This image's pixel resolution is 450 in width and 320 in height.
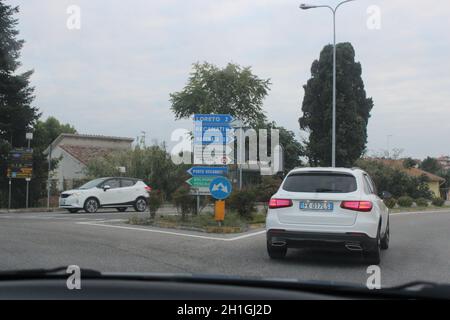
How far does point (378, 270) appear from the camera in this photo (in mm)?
8594

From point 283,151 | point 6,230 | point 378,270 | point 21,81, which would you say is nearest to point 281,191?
point 378,270

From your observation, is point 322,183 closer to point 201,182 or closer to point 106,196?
point 201,182

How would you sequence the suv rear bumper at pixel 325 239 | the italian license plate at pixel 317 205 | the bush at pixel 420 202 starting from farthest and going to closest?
1. the bush at pixel 420 202
2. the italian license plate at pixel 317 205
3. the suv rear bumper at pixel 325 239

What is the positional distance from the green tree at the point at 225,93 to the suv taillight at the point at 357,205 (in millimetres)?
24764

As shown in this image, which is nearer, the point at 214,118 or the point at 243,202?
the point at 214,118

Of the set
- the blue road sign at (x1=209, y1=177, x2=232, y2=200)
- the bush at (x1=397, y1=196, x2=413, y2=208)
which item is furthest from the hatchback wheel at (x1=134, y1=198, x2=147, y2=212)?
the bush at (x1=397, y1=196, x2=413, y2=208)

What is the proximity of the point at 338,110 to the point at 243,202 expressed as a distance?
33.3m

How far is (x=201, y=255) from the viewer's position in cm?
992

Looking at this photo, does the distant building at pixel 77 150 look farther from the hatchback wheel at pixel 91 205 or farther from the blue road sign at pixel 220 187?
the blue road sign at pixel 220 187

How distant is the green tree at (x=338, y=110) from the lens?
49250mm

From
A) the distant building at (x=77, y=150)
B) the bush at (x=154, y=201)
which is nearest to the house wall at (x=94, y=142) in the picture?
the distant building at (x=77, y=150)

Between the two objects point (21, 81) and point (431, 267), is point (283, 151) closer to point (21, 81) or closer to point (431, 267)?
point (21, 81)

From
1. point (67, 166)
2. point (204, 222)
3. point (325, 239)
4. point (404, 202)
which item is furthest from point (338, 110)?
point (325, 239)

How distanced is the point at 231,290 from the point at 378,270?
21.1 feet
